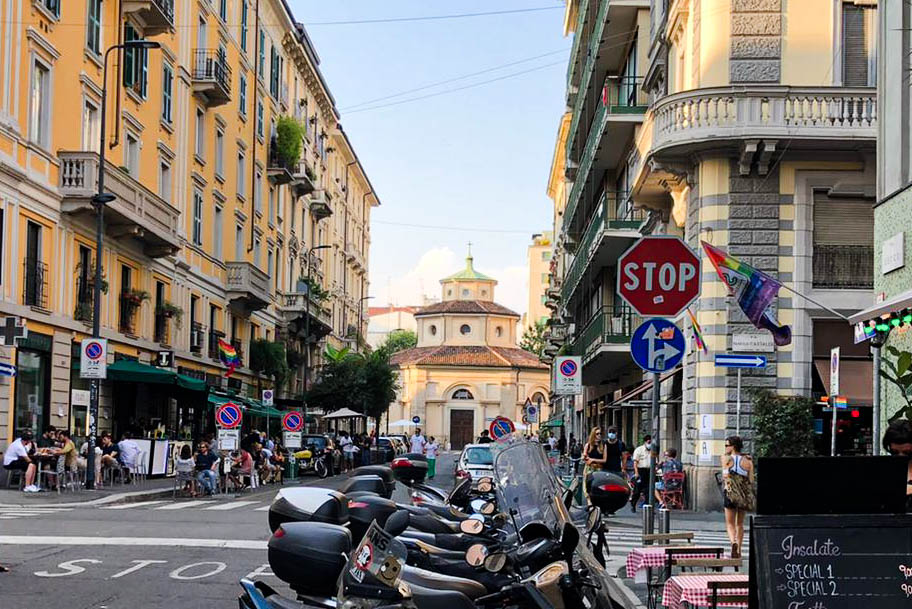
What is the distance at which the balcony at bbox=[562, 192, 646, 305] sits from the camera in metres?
33.7

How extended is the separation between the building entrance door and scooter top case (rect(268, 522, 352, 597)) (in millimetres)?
104110

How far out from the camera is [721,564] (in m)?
9.16

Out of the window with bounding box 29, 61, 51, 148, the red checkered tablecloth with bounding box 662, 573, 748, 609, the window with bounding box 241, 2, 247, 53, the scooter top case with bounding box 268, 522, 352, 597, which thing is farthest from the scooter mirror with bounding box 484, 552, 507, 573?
the window with bounding box 241, 2, 247, 53

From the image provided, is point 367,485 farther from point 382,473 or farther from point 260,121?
point 260,121

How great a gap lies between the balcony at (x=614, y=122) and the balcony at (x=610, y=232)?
3.76ft

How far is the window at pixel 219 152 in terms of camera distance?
46853mm

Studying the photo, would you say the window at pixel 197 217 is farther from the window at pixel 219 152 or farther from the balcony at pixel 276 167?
the balcony at pixel 276 167

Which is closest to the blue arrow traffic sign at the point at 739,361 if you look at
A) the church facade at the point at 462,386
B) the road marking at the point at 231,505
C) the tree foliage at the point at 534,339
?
the road marking at the point at 231,505

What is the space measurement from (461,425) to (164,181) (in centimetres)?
7210

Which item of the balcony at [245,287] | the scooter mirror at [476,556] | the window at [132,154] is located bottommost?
the scooter mirror at [476,556]

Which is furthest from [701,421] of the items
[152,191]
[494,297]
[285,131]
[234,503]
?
[494,297]

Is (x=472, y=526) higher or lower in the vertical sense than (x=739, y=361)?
lower

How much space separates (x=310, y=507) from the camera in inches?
328

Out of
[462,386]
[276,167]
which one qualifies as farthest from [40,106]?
[462,386]
